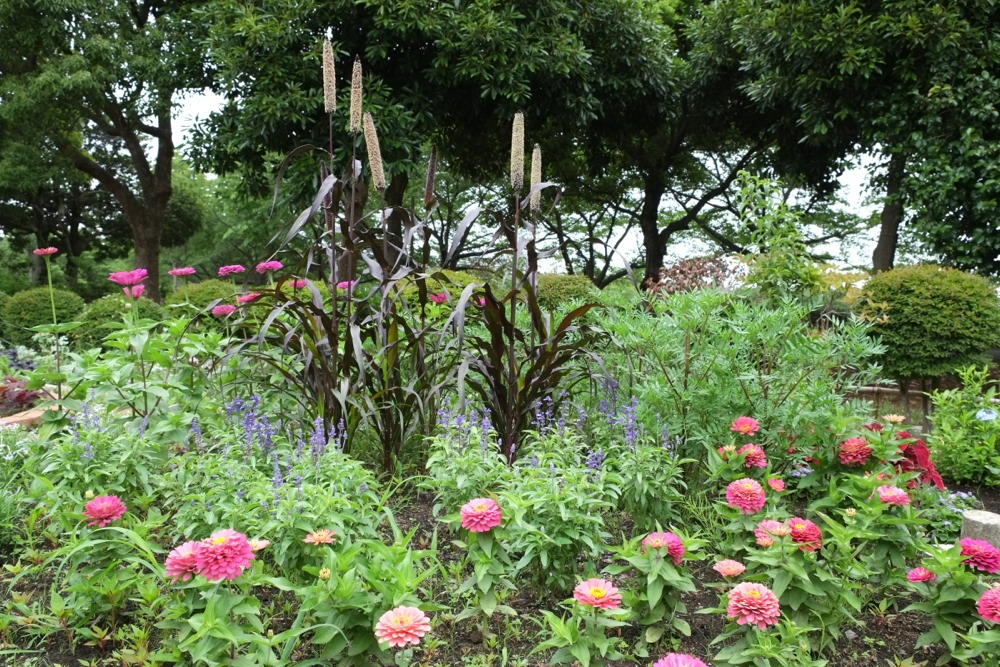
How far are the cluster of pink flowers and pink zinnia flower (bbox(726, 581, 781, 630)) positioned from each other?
111cm

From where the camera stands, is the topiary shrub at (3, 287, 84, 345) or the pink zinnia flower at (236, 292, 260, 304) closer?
the pink zinnia flower at (236, 292, 260, 304)

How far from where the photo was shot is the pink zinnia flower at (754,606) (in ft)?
5.05

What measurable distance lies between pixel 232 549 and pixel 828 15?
8.73 meters

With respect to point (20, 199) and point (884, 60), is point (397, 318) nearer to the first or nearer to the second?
point (884, 60)

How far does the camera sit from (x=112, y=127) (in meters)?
12.8

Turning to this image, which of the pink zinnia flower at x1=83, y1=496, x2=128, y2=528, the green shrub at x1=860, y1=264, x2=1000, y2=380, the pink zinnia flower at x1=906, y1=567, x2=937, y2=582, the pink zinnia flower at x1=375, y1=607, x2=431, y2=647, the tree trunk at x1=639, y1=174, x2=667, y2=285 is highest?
the tree trunk at x1=639, y1=174, x2=667, y2=285

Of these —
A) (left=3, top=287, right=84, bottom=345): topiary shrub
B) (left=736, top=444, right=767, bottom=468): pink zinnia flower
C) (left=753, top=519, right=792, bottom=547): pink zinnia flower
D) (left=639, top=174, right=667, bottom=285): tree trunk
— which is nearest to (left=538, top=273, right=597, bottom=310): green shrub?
(left=736, top=444, right=767, bottom=468): pink zinnia flower

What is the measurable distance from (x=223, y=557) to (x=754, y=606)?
1.19m

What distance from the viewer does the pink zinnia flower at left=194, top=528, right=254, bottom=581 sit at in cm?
145

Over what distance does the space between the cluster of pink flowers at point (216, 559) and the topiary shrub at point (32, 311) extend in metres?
8.38

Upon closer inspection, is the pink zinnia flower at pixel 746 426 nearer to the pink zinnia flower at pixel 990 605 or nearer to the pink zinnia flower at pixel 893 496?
the pink zinnia flower at pixel 893 496

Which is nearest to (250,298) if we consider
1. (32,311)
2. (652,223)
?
(32,311)

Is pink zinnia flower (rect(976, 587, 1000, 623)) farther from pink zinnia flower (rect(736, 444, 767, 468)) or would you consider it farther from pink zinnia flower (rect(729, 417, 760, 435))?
pink zinnia flower (rect(729, 417, 760, 435))

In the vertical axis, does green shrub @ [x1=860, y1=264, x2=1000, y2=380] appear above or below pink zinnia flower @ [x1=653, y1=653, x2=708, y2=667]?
above
